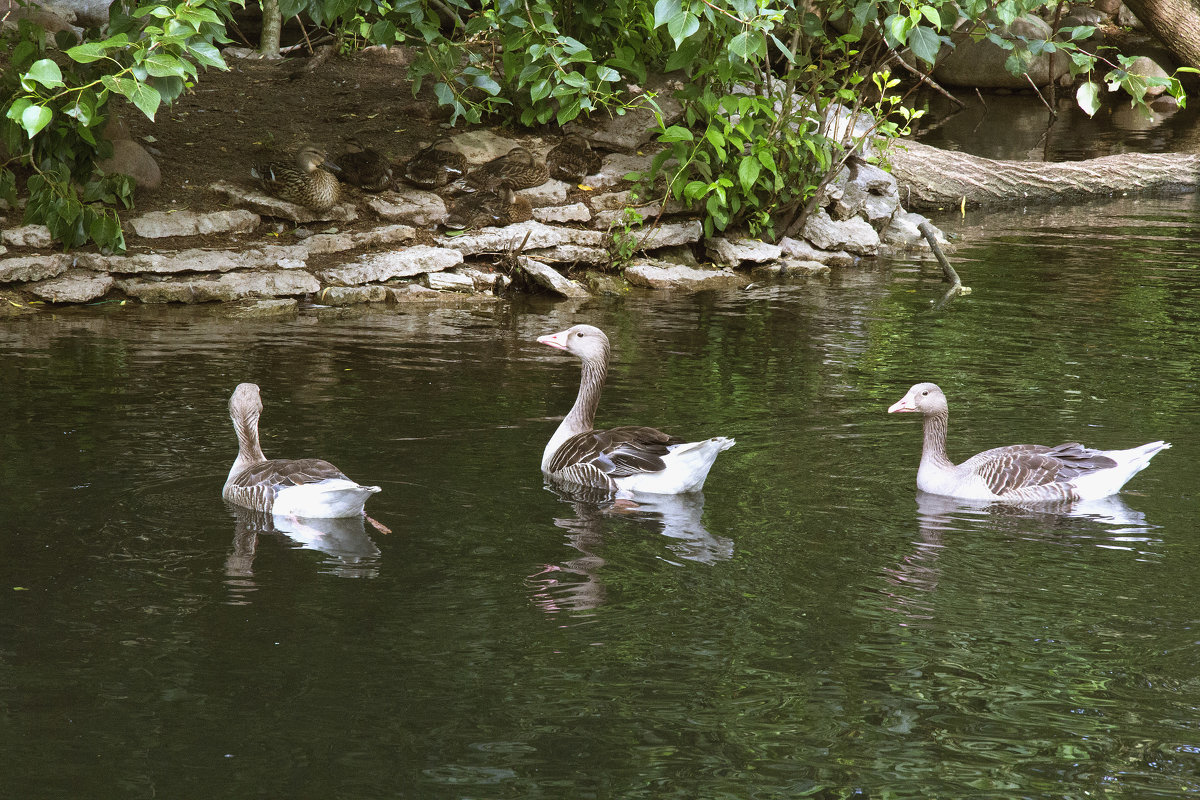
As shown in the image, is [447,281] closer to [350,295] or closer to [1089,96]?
[350,295]

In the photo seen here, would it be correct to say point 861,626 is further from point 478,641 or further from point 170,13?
point 170,13

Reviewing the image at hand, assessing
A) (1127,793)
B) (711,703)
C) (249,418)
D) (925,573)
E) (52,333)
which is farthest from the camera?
(52,333)

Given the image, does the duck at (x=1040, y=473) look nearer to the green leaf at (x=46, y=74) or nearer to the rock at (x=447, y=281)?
the green leaf at (x=46, y=74)

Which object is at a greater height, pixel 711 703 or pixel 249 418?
pixel 249 418

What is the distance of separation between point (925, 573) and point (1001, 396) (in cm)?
389

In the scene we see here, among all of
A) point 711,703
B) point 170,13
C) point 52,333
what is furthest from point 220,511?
point 52,333

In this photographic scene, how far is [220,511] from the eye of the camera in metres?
7.37

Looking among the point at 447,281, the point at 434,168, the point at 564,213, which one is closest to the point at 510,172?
the point at 564,213

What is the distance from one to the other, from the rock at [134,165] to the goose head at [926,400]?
9.79 m

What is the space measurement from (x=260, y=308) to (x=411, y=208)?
8.82 ft

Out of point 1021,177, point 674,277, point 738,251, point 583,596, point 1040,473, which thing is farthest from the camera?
point 1021,177

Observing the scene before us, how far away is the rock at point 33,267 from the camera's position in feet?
42.2

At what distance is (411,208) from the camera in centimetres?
1516

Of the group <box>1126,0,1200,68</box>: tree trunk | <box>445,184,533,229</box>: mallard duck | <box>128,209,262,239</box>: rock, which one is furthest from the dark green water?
<box>1126,0,1200,68</box>: tree trunk
